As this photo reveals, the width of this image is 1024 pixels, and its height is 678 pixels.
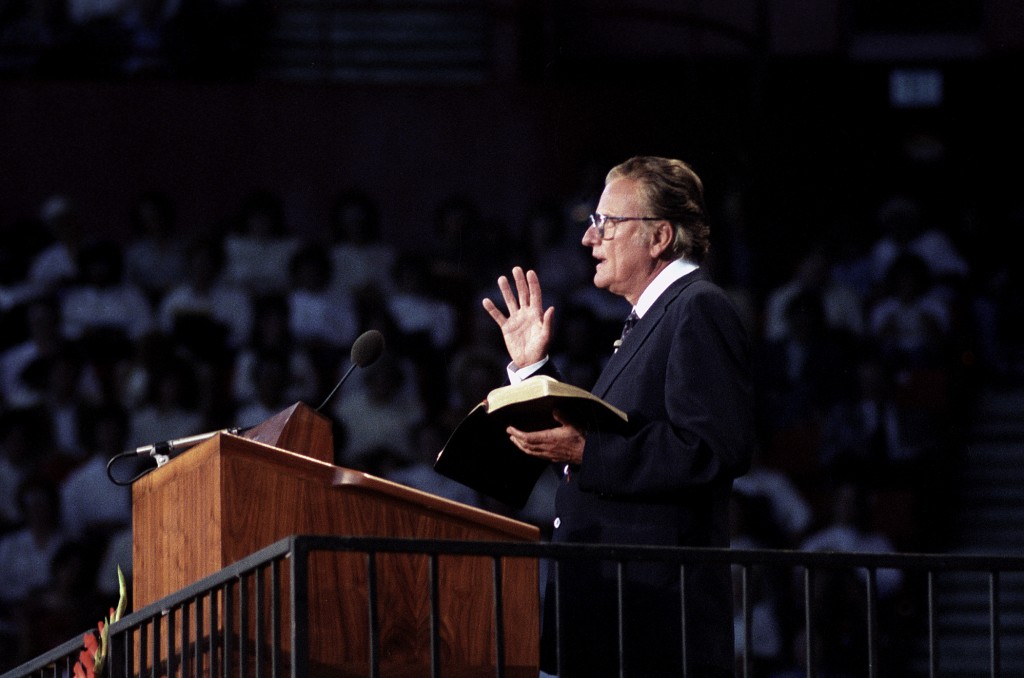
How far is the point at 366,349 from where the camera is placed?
3.88 metres

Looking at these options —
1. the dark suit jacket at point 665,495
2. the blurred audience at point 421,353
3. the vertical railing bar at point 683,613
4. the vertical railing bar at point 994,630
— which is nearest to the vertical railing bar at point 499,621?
the dark suit jacket at point 665,495

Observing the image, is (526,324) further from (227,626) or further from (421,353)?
(421,353)

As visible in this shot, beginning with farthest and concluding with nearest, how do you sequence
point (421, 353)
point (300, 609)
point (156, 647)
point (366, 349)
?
point (421, 353)
point (366, 349)
point (156, 647)
point (300, 609)

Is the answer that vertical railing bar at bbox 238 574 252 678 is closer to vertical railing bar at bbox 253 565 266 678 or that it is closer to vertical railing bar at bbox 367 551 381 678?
vertical railing bar at bbox 253 565 266 678

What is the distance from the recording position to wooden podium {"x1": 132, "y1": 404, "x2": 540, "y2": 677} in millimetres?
3350

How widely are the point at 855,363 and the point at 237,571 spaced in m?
6.20

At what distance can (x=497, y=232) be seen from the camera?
9992mm

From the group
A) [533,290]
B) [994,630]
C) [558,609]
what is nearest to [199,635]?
[558,609]

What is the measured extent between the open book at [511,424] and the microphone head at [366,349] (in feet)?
0.91

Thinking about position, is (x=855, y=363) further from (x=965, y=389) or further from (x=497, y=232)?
(x=497, y=232)

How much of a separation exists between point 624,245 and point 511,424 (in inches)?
18.7

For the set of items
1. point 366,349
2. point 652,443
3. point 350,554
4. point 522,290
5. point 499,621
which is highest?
point 522,290

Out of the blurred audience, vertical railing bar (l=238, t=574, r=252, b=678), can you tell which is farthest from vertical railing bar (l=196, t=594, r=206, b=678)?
the blurred audience

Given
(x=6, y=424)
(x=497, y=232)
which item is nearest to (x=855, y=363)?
(x=497, y=232)
